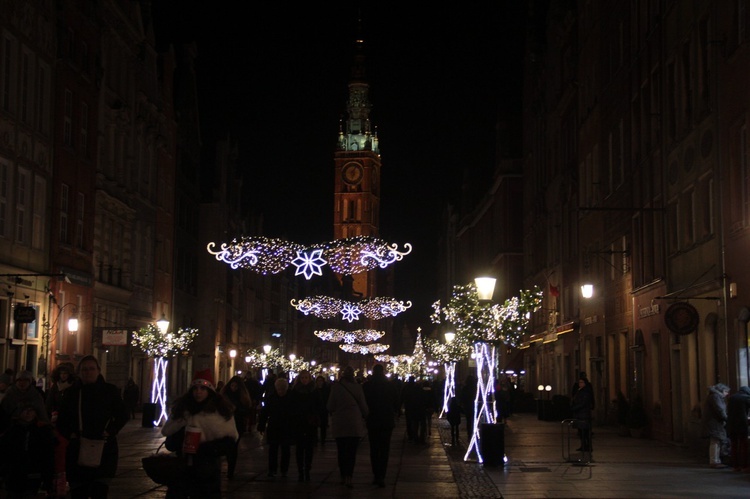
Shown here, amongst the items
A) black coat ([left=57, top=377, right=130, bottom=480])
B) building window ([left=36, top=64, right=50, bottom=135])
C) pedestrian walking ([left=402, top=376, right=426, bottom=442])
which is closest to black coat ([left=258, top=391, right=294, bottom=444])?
black coat ([left=57, top=377, right=130, bottom=480])

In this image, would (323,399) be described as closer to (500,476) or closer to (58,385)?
(500,476)

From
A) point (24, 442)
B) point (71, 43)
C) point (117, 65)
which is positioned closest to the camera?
point (24, 442)

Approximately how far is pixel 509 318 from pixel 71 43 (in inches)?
729

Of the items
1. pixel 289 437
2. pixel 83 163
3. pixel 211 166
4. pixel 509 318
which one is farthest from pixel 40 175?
pixel 211 166

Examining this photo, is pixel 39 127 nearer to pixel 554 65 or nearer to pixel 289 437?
pixel 289 437

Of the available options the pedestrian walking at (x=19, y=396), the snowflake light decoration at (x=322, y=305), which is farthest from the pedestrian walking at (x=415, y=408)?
the snowflake light decoration at (x=322, y=305)

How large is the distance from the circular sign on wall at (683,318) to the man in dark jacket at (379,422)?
23.6ft

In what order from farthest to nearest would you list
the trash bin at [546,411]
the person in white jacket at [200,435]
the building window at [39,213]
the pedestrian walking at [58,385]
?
the trash bin at [546,411] → the building window at [39,213] → the pedestrian walking at [58,385] → the person in white jacket at [200,435]

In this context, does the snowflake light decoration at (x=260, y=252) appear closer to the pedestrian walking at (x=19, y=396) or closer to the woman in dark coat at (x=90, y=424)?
the pedestrian walking at (x=19, y=396)

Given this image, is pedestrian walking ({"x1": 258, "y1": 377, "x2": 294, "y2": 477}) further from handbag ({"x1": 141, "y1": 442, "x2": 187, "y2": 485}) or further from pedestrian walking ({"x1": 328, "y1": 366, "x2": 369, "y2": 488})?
handbag ({"x1": 141, "y1": 442, "x2": 187, "y2": 485})

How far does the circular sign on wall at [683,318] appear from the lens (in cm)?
2359

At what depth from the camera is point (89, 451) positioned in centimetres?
1155

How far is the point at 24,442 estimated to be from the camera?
42.7 ft

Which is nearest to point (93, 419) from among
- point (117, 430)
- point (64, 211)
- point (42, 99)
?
point (117, 430)
